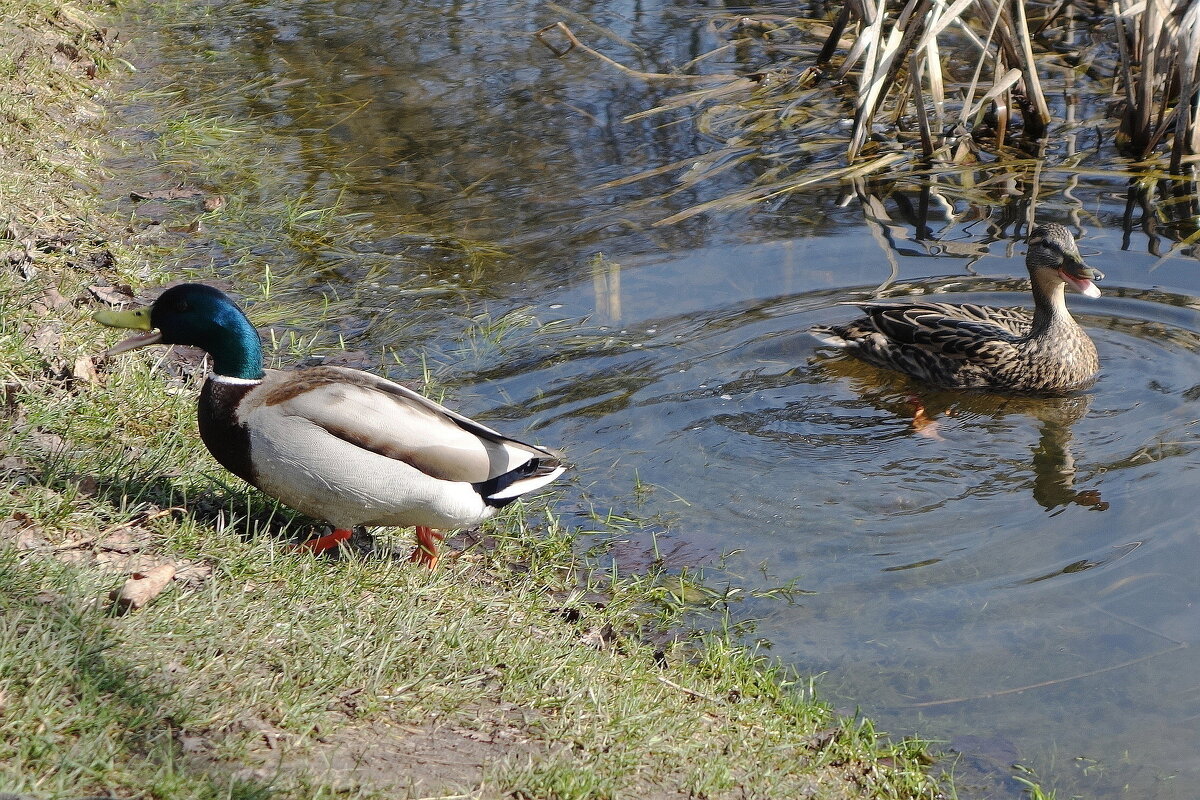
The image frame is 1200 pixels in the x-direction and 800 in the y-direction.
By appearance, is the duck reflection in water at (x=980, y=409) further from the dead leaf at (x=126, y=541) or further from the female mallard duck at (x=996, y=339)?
the dead leaf at (x=126, y=541)

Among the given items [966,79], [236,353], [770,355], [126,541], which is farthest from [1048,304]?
[126,541]

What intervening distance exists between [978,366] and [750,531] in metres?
1.95

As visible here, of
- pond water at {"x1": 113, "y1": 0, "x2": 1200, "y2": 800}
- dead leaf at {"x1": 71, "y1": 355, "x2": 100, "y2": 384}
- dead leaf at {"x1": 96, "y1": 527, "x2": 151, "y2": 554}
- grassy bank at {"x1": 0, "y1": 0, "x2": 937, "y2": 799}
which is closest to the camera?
grassy bank at {"x1": 0, "y1": 0, "x2": 937, "y2": 799}

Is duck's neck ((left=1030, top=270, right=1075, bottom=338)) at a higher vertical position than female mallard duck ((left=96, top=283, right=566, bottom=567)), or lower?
lower

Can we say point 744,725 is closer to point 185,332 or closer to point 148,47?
point 185,332

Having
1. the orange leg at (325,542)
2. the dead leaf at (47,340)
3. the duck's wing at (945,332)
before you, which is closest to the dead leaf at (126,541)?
the orange leg at (325,542)

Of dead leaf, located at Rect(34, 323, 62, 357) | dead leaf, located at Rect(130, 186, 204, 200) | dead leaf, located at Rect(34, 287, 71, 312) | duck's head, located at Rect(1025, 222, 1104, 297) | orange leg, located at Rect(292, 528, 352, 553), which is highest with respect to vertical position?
dead leaf, located at Rect(130, 186, 204, 200)

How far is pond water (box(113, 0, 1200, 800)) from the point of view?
3.83 meters

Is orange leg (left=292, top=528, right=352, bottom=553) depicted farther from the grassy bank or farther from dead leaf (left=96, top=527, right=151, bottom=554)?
dead leaf (left=96, top=527, right=151, bottom=554)

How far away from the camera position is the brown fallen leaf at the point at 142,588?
3053mm

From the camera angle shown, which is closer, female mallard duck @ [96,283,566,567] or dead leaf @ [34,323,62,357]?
female mallard duck @ [96,283,566,567]

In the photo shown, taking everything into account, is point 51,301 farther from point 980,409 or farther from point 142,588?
point 980,409

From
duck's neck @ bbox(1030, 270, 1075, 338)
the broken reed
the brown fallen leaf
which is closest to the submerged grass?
the broken reed

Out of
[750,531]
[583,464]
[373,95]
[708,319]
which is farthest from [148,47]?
[750,531]
